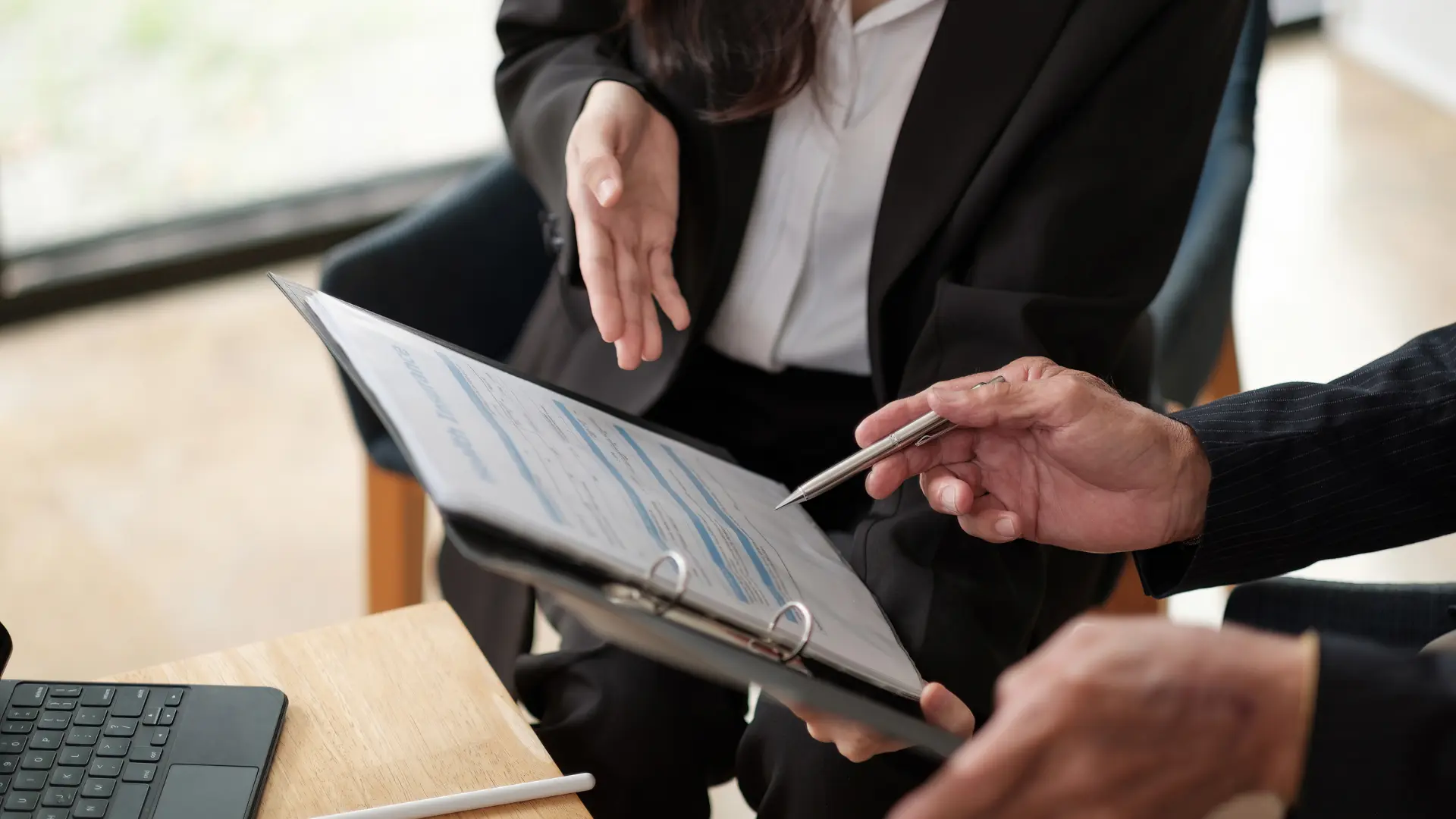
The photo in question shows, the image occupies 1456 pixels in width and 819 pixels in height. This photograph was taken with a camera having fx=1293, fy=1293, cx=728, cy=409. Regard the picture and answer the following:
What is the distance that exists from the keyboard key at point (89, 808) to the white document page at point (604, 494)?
275 millimetres

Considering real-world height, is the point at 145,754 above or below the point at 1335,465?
below

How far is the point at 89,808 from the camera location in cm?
70

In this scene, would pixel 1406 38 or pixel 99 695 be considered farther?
pixel 1406 38

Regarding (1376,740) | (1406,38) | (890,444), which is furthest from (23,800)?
(1406,38)

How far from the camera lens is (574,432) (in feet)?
2.70

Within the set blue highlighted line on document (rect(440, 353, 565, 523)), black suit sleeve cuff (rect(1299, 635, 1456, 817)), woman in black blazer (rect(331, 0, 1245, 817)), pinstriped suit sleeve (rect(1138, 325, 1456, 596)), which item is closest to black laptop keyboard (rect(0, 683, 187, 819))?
blue highlighted line on document (rect(440, 353, 565, 523))

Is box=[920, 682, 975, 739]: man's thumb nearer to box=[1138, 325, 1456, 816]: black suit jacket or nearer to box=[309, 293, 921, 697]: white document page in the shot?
box=[309, 293, 921, 697]: white document page

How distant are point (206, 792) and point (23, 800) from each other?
9 cm

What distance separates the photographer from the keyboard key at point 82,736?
2.42ft

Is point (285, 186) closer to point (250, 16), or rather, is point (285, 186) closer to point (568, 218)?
point (250, 16)

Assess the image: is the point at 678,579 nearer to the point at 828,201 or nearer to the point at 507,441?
the point at 507,441

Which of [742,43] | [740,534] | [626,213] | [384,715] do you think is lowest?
[384,715]

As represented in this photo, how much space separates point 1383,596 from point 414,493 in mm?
1029

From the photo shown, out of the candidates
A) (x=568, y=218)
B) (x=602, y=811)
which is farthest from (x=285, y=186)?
(x=602, y=811)
